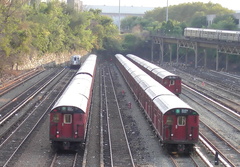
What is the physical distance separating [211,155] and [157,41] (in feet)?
227

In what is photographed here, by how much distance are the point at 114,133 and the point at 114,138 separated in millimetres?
1068

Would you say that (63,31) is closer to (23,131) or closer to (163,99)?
(23,131)

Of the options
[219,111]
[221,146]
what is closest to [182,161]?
[221,146]

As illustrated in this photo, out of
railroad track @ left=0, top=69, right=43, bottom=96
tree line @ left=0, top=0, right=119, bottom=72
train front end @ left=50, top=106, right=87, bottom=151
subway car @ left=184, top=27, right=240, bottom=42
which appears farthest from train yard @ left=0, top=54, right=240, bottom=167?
subway car @ left=184, top=27, right=240, bottom=42

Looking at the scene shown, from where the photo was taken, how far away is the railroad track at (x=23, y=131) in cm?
1745

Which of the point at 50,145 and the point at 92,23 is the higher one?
the point at 92,23

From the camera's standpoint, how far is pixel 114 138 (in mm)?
20578

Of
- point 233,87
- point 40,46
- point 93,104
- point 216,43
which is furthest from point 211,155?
point 40,46

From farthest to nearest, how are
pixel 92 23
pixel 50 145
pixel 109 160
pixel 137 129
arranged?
pixel 92 23 → pixel 137 129 → pixel 50 145 → pixel 109 160

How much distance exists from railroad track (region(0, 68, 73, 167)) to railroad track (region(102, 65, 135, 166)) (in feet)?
11.4

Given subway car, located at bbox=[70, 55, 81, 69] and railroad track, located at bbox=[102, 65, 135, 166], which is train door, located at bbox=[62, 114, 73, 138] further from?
subway car, located at bbox=[70, 55, 81, 69]

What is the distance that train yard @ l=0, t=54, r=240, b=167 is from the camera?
55.6 feet

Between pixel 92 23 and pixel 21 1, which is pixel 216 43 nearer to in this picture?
pixel 21 1

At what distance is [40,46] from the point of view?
62.3 metres
